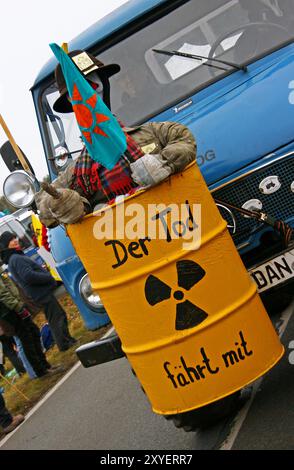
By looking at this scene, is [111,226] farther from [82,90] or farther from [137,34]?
[137,34]

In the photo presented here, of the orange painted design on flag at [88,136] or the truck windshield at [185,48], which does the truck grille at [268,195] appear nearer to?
the orange painted design on flag at [88,136]

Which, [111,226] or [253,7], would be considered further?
[253,7]

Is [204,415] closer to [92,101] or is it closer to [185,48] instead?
[92,101]

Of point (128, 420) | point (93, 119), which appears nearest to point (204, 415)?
point (128, 420)

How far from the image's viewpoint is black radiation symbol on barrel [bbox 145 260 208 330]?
4.21 m

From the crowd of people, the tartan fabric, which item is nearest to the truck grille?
the tartan fabric

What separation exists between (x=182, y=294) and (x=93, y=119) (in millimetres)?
1015

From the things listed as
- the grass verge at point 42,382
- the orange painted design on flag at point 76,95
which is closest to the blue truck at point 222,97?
the orange painted design on flag at point 76,95

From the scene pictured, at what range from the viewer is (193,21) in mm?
5938

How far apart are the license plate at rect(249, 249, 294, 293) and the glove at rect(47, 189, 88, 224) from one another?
3.42ft

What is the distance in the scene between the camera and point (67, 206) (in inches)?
165

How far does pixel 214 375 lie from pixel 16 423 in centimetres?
425

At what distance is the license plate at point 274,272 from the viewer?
4504 mm
